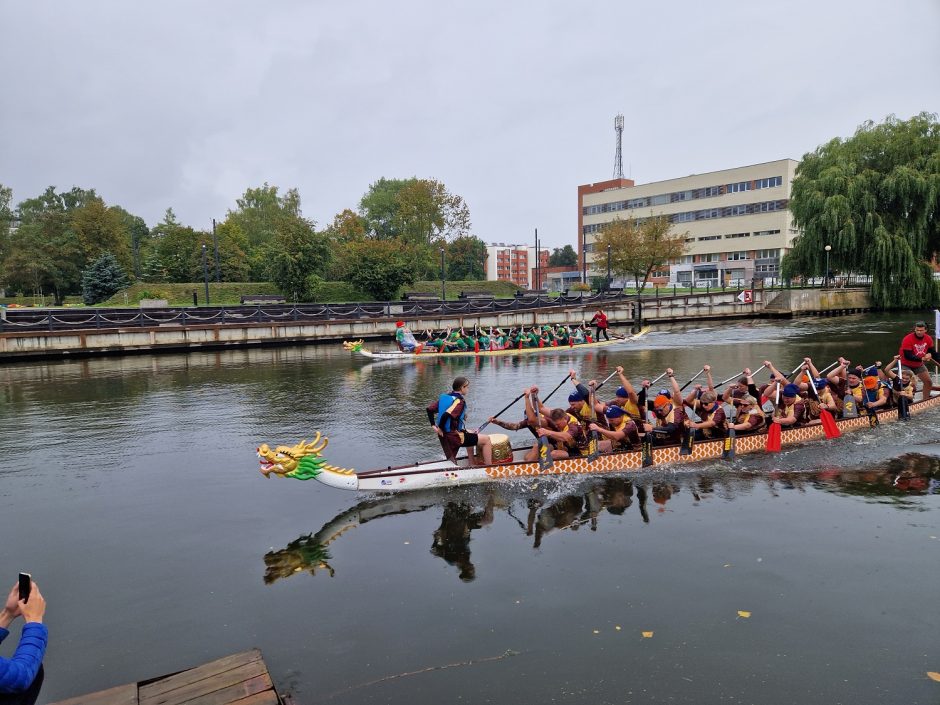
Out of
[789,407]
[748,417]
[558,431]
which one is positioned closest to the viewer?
[558,431]

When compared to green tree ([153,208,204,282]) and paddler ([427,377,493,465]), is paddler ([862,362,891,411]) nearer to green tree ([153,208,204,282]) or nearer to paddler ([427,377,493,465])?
paddler ([427,377,493,465])

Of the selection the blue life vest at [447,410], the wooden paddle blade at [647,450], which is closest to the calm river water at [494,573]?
the wooden paddle blade at [647,450]

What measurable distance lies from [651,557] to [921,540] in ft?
13.9

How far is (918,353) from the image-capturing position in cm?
1709

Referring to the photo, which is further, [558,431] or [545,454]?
[558,431]

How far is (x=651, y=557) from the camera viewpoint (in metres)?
9.41

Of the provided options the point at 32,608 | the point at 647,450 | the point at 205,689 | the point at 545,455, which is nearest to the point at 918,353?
the point at 647,450

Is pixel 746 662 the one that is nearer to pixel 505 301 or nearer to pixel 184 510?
pixel 184 510

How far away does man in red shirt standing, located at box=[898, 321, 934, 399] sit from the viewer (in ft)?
55.9

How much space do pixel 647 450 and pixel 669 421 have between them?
3.49ft

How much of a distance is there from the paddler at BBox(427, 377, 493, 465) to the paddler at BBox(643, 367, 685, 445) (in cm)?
341

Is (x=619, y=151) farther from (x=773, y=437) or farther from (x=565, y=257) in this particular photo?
(x=773, y=437)

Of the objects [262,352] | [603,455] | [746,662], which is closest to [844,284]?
[262,352]

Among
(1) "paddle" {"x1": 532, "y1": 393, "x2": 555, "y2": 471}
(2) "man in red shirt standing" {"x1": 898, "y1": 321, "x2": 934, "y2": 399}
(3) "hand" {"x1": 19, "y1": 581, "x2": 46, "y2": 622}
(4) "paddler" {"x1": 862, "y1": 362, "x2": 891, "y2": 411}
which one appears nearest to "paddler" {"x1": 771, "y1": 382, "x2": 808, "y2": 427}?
(4) "paddler" {"x1": 862, "y1": 362, "x2": 891, "y2": 411}
